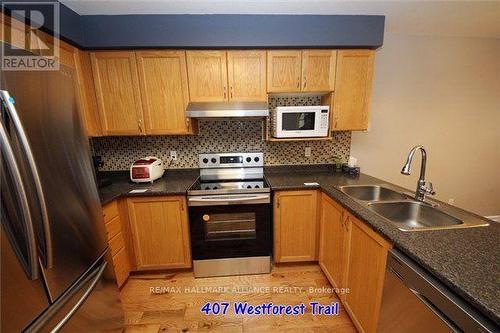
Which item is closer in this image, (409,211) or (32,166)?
(32,166)

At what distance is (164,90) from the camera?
193cm

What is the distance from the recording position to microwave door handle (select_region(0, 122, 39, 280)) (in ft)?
2.31

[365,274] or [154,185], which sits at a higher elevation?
[154,185]

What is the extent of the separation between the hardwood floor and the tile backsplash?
121 cm

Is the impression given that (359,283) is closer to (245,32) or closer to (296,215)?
(296,215)

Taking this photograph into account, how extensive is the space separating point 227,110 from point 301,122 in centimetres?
74

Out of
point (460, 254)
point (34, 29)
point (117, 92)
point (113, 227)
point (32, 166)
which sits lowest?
point (113, 227)

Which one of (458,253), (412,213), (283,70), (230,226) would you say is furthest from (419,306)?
(283,70)

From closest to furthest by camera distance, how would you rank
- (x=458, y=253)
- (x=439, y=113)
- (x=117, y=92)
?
(x=458, y=253)
(x=117, y=92)
(x=439, y=113)

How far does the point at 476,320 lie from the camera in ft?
2.09

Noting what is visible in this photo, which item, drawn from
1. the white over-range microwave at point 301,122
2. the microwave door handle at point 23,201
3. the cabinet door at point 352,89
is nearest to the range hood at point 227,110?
the white over-range microwave at point 301,122

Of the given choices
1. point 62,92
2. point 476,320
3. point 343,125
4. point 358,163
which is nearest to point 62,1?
point 62,92

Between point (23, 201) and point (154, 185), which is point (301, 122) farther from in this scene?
point (23, 201)

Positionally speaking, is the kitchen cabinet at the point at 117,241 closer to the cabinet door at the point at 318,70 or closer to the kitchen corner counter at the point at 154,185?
the kitchen corner counter at the point at 154,185
